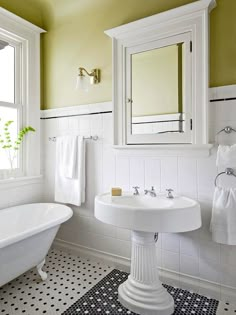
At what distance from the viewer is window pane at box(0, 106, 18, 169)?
2500mm

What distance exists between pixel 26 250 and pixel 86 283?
63cm

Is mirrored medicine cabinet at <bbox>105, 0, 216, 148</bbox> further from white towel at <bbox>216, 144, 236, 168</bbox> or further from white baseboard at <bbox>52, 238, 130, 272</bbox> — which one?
white baseboard at <bbox>52, 238, 130, 272</bbox>

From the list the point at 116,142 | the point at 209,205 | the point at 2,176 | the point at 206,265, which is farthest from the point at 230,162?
the point at 2,176

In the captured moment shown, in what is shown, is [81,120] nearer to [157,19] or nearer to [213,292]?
[157,19]

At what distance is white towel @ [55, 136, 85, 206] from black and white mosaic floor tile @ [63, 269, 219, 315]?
839 millimetres

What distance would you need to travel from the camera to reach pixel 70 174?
95.0 inches

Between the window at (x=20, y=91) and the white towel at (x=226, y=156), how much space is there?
2044 millimetres

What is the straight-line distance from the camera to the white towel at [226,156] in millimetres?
1651

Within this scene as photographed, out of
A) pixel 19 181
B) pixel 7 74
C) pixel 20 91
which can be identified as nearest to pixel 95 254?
pixel 19 181

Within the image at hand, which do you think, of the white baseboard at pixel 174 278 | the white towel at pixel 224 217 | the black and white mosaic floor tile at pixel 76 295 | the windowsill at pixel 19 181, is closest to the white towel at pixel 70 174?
the windowsill at pixel 19 181

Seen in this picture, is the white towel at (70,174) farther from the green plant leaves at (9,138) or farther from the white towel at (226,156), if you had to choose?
the white towel at (226,156)

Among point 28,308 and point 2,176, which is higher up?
point 2,176

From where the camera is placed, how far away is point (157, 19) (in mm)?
1972

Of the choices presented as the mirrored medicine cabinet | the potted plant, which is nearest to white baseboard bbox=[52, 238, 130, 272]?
the potted plant
